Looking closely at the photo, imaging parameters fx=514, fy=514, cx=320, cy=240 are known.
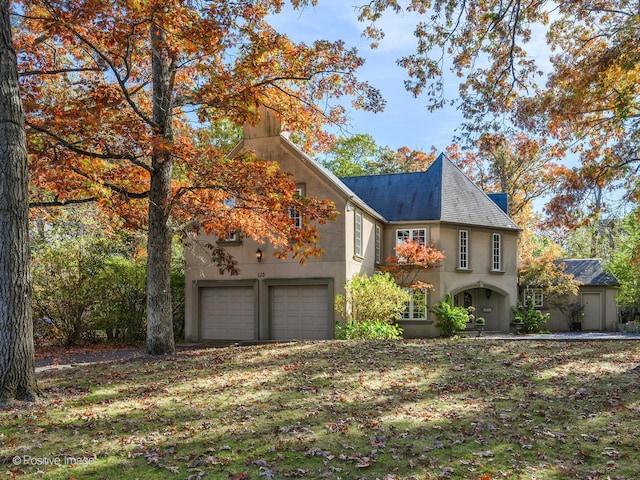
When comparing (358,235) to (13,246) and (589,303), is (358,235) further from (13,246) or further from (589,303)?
(589,303)

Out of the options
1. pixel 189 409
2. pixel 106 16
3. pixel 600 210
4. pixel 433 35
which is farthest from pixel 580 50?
pixel 189 409

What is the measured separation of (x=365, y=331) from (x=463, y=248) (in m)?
8.22

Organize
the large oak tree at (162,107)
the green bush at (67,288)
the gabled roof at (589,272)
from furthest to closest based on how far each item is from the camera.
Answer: the gabled roof at (589,272), the green bush at (67,288), the large oak tree at (162,107)

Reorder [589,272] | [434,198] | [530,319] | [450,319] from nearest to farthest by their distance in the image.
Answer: [450,319] → [434,198] → [530,319] → [589,272]

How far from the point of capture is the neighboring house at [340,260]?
17750mm

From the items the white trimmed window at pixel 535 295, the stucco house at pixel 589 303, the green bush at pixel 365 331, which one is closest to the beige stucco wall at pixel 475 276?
the stucco house at pixel 589 303

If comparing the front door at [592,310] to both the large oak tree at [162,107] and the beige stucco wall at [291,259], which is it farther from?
the large oak tree at [162,107]

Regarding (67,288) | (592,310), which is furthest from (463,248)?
(67,288)

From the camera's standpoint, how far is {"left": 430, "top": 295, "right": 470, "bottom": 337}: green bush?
66.3 feet

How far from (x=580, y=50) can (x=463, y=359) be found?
8.54 meters

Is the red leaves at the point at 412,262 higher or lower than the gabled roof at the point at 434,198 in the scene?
lower

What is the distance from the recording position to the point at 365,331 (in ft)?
52.2

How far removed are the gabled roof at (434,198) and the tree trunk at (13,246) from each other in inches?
655

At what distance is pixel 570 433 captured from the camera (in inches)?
241
